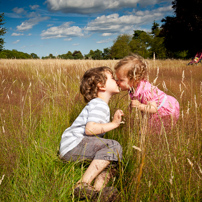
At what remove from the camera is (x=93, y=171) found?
1528mm

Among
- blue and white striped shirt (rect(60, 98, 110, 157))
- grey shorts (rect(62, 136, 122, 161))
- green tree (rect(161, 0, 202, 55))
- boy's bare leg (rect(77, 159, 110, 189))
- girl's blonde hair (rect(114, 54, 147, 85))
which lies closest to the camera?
boy's bare leg (rect(77, 159, 110, 189))

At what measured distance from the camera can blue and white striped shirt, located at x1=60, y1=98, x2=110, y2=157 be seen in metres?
1.76

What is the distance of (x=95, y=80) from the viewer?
1975 mm

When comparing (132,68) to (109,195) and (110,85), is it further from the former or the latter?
(109,195)

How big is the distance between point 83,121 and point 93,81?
0.44m

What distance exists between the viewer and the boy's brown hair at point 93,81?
6.48 ft

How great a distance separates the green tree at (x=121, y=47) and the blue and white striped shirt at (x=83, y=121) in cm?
4880

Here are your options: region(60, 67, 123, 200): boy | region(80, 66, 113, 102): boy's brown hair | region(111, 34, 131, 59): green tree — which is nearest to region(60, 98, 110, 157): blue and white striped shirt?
region(60, 67, 123, 200): boy

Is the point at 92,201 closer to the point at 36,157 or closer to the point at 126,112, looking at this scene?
the point at 36,157

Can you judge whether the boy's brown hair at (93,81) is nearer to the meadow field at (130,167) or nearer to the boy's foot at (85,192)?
the meadow field at (130,167)

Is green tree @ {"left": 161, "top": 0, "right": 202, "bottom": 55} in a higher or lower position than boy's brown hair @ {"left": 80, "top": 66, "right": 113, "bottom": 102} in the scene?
higher

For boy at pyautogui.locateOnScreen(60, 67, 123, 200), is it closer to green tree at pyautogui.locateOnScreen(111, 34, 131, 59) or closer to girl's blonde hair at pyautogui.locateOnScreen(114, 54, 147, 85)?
girl's blonde hair at pyautogui.locateOnScreen(114, 54, 147, 85)

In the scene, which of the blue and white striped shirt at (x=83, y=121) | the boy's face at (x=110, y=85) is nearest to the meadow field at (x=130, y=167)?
the blue and white striped shirt at (x=83, y=121)

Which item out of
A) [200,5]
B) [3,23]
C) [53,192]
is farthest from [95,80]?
[3,23]
